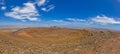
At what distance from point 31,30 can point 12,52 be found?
11073 mm

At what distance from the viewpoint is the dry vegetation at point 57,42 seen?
14.2 metres

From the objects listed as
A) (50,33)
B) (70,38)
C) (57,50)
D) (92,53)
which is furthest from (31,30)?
(92,53)

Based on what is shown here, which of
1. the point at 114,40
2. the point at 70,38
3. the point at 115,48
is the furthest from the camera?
the point at 70,38

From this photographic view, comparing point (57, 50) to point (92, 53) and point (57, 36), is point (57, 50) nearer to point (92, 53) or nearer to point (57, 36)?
point (92, 53)

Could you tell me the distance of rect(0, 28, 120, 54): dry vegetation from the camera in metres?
14.2

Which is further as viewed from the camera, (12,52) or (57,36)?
(57,36)

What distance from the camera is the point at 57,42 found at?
70.6 feet

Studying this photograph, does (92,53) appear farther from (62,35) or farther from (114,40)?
(62,35)

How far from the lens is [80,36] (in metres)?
25.0

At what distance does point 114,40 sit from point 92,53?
6.17 feet

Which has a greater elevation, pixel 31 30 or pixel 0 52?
pixel 31 30

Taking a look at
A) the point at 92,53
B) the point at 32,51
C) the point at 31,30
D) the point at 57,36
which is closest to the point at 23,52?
the point at 32,51

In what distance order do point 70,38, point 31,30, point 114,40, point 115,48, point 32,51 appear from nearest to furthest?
point 115,48 < point 114,40 < point 32,51 < point 70,38 < point 31,30

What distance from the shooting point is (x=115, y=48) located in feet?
42.8
